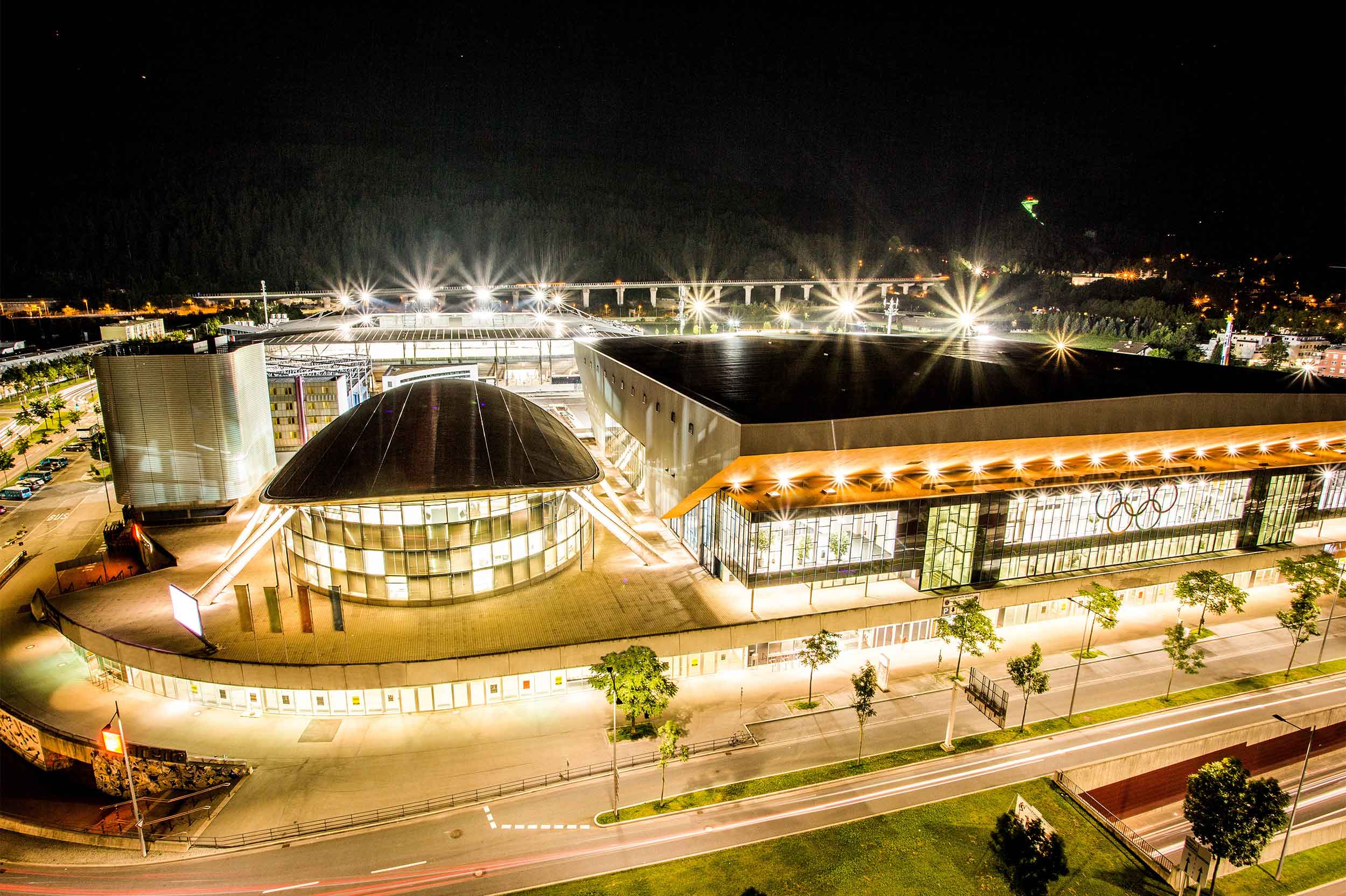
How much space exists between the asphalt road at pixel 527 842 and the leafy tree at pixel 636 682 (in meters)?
2.66

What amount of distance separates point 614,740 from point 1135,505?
104ft

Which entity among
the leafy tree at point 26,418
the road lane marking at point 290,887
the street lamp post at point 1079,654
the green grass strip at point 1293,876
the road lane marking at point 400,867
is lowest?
the green grass strip at point 1293,876

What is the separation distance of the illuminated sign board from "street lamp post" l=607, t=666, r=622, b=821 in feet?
54.2

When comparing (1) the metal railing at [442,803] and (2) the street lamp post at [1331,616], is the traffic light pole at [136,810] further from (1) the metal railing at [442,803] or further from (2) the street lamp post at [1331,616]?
(2) the street lamp post at [1331,616]

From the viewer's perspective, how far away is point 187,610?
26594 millimetres

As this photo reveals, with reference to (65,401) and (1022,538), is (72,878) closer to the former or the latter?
(1022,538)

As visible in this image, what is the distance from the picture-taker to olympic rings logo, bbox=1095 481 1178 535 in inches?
1401

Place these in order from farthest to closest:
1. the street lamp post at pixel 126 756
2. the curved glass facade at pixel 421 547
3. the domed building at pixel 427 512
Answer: the curved glass facade at pixel 421 547, the domed building at pixel 427 512, the street lamp post at pixel 126 756

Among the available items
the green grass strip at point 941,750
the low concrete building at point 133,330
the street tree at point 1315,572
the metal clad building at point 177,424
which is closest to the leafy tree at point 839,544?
the green grass strip at point 941,750

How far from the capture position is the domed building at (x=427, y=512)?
3048 cm

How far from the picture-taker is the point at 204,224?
168750 mm

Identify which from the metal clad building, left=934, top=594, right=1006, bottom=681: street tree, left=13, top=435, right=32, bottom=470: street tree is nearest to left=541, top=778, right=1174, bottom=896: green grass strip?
left=934, top=594, right=1006, bottom=681: street tree

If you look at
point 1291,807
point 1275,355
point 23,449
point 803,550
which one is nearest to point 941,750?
point 803,550

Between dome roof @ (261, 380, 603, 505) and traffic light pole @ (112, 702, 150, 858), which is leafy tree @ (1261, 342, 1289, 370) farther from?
traffic light pole @ (112, 702, 150, 858)
